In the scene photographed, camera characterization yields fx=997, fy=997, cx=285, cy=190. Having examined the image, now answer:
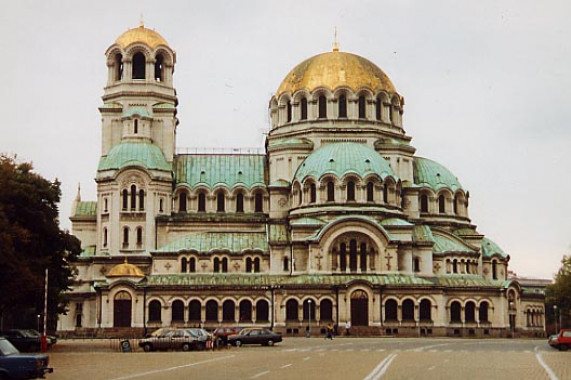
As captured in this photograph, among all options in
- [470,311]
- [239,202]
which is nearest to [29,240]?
[239,202]

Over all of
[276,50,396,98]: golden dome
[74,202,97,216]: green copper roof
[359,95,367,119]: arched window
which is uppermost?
[276,50,396,98]: golden dome

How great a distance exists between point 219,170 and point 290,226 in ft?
41.1

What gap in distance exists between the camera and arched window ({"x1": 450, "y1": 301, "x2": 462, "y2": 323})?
3656 inches

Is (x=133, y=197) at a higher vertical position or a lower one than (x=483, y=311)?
higher

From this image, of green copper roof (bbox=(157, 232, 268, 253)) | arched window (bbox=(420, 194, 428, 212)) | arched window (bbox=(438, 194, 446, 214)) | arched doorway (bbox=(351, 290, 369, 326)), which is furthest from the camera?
arched window (bbox=(438, 194, 446, 214))

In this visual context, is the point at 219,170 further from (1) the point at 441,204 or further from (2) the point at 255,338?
(2) the point at 255,338

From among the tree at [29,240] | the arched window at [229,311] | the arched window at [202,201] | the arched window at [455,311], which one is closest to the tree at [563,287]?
the arched window at [455,311]

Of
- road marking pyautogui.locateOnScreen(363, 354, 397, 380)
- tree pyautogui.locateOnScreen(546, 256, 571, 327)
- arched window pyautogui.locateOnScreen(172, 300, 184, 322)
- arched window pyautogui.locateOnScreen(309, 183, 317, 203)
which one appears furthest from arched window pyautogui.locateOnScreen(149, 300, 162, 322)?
road marking pyautogui.locateOnScreen(363, 354, 397, 380)

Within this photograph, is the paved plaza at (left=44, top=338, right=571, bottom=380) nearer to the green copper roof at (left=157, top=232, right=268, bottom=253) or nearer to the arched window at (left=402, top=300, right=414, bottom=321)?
the arched window at (left=402, top=300, right=414, bottom=321)

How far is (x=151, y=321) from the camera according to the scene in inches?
3563

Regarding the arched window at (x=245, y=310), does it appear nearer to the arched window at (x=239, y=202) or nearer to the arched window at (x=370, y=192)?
the arched window at (x=239, y=202)

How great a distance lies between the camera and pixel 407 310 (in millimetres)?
90875

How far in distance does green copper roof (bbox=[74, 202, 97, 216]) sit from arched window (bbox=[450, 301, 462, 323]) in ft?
120

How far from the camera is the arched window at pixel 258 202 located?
102 m
